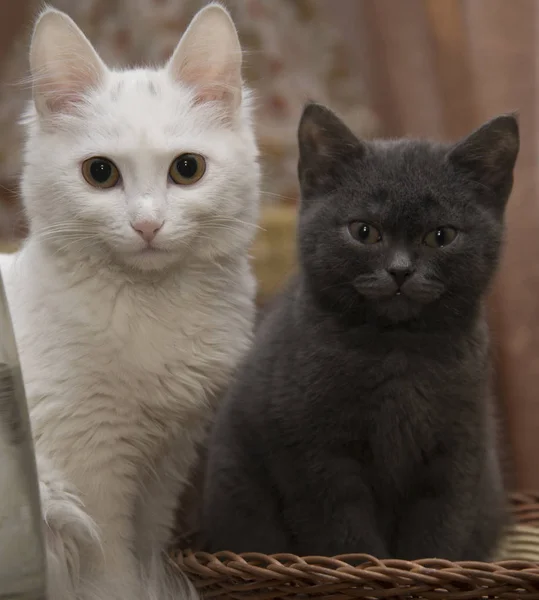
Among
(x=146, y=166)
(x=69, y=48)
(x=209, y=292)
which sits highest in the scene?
(x=69, y=48)

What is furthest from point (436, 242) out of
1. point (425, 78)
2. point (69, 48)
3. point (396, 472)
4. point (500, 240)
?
point (425, 78)

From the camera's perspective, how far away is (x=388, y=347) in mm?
1040

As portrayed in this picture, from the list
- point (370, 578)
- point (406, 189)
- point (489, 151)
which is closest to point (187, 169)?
point (406, 189)

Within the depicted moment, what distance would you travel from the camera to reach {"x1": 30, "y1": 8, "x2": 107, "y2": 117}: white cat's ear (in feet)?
3.38

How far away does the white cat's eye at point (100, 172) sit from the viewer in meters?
1.02

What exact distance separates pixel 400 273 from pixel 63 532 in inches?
20.2

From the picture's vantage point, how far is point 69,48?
3.42ft

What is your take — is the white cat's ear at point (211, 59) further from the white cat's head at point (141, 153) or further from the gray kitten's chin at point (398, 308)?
the gray kitten's chin at point (398, 308)

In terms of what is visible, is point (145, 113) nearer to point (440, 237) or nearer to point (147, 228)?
point (147, 228)

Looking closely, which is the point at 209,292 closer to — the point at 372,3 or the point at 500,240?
the point at 500,240

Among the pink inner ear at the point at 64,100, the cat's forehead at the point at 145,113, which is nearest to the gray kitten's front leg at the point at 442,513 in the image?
the cat's forehead at the point at 145,113

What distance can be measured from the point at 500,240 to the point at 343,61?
1.02 m

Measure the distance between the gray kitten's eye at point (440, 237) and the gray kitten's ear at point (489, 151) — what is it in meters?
0.09

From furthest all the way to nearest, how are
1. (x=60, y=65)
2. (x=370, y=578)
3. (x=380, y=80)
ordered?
(x=380, y=80)
(x=60, y=65)
(x=370, y=578)
